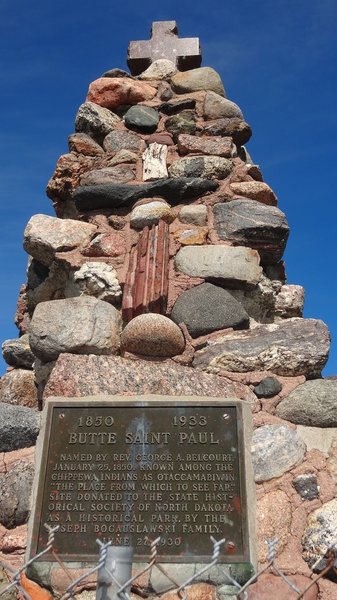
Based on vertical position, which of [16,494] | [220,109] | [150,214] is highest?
[220,109]

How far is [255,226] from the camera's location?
4.34m

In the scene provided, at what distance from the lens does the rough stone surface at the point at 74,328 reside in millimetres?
3590

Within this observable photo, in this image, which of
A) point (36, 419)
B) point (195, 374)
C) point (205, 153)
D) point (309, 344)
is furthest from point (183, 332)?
point (205, 153)

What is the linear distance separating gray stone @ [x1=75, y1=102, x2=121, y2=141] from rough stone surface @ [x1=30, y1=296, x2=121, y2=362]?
7.65 feet

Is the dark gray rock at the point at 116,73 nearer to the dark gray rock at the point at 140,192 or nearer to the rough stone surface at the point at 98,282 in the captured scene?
the dark gray rock at the point at 140,192

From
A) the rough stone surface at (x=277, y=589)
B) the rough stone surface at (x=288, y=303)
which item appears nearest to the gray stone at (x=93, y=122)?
the rough stone surface at (x=288, y=303)

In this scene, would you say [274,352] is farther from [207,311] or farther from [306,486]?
[306,486]

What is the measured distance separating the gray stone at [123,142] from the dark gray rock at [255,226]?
127 cm

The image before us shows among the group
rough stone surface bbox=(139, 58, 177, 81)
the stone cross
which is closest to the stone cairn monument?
rough stone surface bbox=(139, 58, 177, 81)

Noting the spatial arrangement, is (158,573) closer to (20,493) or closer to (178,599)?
(178,599)

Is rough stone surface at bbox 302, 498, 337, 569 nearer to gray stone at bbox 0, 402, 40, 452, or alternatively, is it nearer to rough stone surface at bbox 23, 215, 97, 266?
gray stone at bbox 0, 402, 40, 452

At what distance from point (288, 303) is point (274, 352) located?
1002 millimetres

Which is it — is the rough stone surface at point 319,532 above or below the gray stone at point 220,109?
below

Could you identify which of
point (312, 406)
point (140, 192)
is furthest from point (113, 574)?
point (140, 192)
